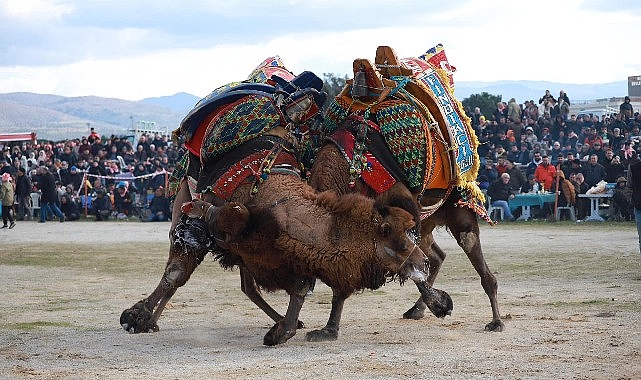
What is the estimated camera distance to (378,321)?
975 cm

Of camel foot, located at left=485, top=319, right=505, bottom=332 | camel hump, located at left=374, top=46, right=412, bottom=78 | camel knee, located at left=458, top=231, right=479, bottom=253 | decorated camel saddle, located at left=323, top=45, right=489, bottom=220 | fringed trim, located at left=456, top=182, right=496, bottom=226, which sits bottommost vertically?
camel foot, located at left=485, top=319, right=505, bottom=332

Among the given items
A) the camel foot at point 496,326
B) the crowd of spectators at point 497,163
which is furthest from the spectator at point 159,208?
the camel foot at point 496,326

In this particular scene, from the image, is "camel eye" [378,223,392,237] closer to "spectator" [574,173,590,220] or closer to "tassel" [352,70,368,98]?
"tassel" [352,70,368,98]

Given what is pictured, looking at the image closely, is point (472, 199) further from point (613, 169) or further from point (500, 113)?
point (500, 113)

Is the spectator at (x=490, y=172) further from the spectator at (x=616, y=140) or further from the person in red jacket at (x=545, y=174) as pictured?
the spectator at (x=616, y=140)

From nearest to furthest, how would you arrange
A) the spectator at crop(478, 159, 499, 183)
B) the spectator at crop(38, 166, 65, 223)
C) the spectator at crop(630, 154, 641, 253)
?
1. the spectator at crop(630, 154, 641, 253)
2. the spectator at crop(478, 159, 499, 183)
3. the spectator at crop(38, 166, 65, 223)

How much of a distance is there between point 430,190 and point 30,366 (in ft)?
12.9

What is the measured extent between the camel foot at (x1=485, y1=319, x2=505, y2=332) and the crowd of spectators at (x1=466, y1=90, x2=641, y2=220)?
1591 centimetres

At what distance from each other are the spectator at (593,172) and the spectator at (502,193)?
1973 mm

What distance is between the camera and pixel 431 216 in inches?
398

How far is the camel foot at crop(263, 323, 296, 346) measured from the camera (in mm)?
8016

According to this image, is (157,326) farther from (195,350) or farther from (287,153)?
(287,153)

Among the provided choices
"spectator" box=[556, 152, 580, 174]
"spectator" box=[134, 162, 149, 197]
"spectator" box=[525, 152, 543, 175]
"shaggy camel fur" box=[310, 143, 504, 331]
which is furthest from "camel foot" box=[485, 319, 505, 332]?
"spectator" box=[134, 162, 149, 197]

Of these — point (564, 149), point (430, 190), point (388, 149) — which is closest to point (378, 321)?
point (430, 190)
